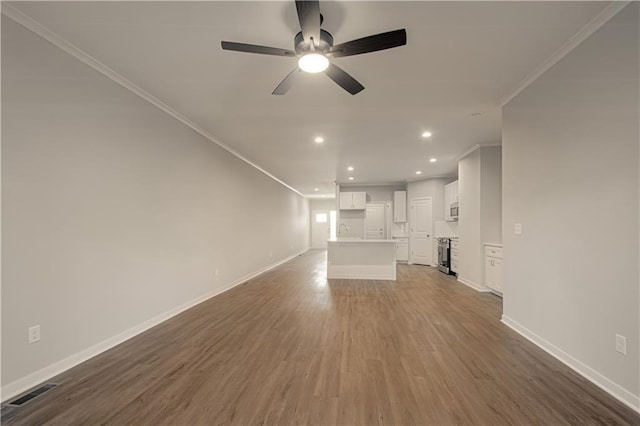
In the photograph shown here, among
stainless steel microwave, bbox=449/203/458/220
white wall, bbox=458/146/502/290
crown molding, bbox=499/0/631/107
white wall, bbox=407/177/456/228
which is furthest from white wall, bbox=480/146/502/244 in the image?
white wall, bbox=407/177/456/228

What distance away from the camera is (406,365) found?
2.34 meters

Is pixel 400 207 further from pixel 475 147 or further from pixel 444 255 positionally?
pixel 475 147

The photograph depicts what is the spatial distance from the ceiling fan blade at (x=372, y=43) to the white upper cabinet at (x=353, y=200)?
691 centimetres

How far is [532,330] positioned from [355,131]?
3.39 meters

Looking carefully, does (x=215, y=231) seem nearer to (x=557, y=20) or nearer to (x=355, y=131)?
(x=355, y=131)

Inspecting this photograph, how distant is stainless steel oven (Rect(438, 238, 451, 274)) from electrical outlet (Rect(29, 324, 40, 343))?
23.2 feet

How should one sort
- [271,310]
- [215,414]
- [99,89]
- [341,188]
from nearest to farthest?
[215,414] → [99,89] → [271,310] → [341,188]

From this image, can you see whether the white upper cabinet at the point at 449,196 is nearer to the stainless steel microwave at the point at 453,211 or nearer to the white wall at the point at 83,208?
the stainless steel microwave at the point at 453,211

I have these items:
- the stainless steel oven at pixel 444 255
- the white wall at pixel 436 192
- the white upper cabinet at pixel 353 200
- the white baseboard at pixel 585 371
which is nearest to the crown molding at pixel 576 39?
the white baseboard at pixel 585 371

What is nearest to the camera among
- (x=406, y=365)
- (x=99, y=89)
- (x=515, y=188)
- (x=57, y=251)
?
(x=57, y=251)

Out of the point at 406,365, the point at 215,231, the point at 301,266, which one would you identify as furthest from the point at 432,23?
the point at 301,266

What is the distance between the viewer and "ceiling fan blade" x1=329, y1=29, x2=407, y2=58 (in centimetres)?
174

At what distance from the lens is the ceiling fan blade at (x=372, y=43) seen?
68.4 inches

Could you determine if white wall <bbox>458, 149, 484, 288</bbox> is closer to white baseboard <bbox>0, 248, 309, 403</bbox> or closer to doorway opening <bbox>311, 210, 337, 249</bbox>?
white baseboard <bbox>0, 248, 309, 403</bbox>
